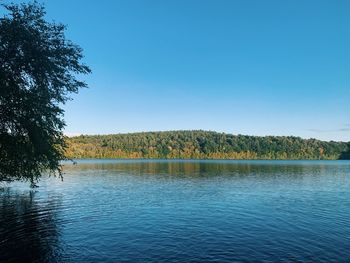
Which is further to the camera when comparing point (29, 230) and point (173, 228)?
point (173, 228)

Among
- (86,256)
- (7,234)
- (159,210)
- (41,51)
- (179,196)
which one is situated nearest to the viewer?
(86,256)

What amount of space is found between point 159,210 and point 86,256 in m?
22.1

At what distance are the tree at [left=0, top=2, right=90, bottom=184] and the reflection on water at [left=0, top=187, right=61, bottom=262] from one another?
20.3 feet

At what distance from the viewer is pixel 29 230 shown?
36812 millimetres

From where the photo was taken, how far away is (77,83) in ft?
121

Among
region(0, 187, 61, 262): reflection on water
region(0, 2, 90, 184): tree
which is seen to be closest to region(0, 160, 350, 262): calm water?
region(0, 187, 61, 262): reflection on water

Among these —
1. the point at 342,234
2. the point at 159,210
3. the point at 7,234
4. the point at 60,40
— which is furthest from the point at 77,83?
the point at 342,234

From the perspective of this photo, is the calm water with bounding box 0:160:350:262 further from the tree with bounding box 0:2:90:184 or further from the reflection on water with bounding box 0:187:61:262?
the tree with bounding box 0:2:90:184

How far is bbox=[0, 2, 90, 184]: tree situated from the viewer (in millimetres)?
30320

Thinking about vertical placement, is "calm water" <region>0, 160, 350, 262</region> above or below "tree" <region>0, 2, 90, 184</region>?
below

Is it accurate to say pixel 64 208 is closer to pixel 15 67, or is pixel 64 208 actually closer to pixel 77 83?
pixel 77 83

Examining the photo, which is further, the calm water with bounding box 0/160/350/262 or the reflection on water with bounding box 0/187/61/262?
the calm water with bounding box 0/160/350/262

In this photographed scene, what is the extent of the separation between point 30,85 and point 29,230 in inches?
617

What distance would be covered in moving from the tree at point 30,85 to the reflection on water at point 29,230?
6.20 m
